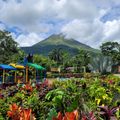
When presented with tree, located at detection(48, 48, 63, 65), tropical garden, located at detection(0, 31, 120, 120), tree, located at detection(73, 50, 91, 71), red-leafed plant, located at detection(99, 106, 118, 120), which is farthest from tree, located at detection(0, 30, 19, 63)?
red-leafed plant, located at detection(99, 106, 118, 120)

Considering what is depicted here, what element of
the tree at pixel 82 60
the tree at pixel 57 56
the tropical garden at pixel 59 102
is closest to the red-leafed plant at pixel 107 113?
the tropical garden at pixel 59 102

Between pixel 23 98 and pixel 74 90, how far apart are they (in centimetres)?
134

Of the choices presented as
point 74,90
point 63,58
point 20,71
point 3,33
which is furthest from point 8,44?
point 74,90

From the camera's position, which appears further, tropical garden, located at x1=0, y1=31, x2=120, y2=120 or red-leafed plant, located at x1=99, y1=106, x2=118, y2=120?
red-leafed plant, located at x1=99, y1=106, x2=118, y2=120

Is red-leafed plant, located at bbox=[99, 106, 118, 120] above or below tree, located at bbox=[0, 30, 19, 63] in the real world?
below

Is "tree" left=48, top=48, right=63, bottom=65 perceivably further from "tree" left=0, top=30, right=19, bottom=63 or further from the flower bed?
the flower bed

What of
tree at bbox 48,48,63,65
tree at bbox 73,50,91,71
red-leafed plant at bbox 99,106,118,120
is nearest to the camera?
red-leafed plant at bbox 99,106,118,120

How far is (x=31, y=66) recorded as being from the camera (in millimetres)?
34688

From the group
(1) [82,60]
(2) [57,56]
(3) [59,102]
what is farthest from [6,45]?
(3) [59,102]

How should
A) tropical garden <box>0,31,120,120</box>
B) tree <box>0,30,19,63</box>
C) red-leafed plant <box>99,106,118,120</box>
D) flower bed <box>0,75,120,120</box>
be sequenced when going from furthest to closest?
tree <box>0,30,19,63</box>, red-leafed plant <box>99,106,118,120</box>, tropical garden <box>0,31,120,120</box>, flower bed <box>0,75,120,120</box>

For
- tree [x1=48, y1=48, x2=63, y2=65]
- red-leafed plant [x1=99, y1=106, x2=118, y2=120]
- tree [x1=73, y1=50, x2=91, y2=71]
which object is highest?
tree [x1=48, y1=48, x2=63, y2=65]

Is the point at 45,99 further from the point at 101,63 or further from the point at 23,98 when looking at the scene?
the point at 101,63

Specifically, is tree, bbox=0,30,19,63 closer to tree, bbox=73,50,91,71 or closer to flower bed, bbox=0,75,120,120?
tree, bbox=73,50,91,71

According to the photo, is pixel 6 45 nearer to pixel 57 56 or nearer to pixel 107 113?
pixel 57 56
